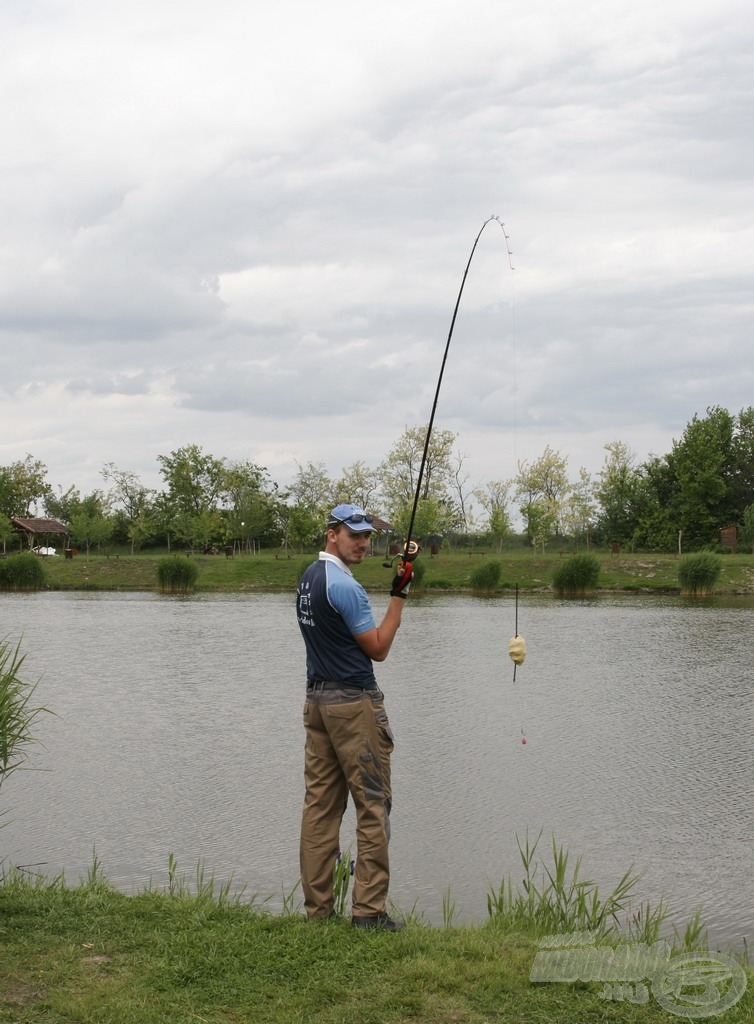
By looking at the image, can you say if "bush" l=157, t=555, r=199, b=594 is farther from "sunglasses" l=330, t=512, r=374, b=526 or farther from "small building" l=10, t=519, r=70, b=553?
"sunglasses" l=330, t=512, r=374, b=526

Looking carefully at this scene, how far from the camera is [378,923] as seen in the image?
5180mm

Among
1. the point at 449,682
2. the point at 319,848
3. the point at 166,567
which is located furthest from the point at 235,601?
the point at 319,848

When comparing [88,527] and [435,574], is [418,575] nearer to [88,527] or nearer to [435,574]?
[435,574]

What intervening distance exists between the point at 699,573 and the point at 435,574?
40.4ft

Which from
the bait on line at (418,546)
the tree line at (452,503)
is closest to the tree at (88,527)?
the tree line at (452,503)

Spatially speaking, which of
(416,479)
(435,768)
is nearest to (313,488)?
(416,479)

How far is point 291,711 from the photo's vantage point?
13359 millimetres

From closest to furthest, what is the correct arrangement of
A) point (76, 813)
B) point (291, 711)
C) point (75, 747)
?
point (76, 813) < point (75, 747) < point (291, 711)

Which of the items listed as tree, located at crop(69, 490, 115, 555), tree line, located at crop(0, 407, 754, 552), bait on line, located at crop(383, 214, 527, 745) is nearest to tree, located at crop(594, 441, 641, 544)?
tree line, located at crop(0, 407, 754, 552)

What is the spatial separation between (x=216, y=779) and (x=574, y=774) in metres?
3.28

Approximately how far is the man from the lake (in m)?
1.28

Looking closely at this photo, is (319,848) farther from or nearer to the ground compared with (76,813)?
farther from the ground

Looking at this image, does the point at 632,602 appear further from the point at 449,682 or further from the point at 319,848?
the point at 319,848

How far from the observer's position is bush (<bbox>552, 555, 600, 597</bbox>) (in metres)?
40.7
